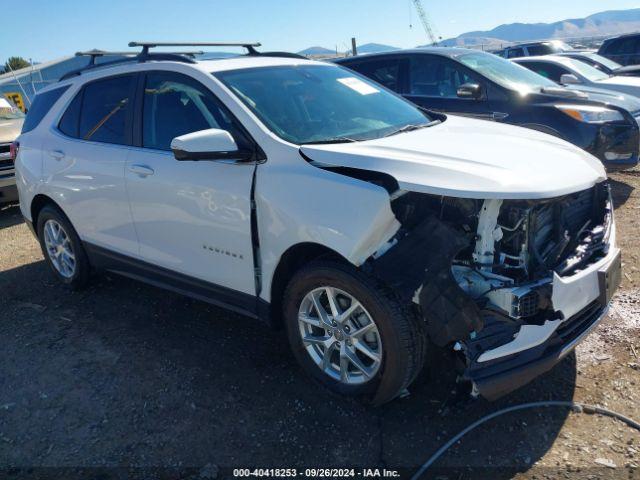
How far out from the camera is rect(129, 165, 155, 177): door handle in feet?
11.6

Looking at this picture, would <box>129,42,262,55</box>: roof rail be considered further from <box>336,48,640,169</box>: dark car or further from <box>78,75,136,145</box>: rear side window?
<box>336,48,640,169</box>: dark car

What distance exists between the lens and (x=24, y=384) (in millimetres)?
3430

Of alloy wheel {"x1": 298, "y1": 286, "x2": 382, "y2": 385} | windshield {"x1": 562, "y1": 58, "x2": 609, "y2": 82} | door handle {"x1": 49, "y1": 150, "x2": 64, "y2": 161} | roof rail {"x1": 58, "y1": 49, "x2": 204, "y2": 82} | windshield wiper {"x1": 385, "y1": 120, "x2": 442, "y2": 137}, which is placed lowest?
alloy wheel {"x1": 298, "y1": 286, "x2": 382, "y2": 385}

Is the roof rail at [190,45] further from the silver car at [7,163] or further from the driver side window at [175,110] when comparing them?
the silver car at [7,163]

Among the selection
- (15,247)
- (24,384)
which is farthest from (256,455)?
(15,247)

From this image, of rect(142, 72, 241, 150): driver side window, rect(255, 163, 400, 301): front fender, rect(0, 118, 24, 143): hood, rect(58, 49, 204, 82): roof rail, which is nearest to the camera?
rect(255, 163, 400, 301): front fender

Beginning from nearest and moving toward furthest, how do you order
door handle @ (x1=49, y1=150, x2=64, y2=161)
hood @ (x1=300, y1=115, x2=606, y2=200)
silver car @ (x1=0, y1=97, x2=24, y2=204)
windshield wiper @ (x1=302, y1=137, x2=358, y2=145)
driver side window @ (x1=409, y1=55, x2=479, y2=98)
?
hood @ (x1=300, y1=115, x2=606, y2=200), windshield wiper @ (x1=302, y1=137, x2=358, y2=145), door handle @ (x1=49, y1=150, x2=64, y2=161), driver side window @ (x1=409, y1=55, x2=479, y2=98), silver car @ (x1=0, y1=97, x2=24, y2=204)

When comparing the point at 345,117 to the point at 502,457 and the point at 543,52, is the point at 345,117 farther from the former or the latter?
the point at 543,52

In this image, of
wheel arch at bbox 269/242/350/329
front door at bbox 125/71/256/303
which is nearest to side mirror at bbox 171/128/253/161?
front door at bbox 125/71/256/303

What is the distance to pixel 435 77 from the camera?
681 centimetres

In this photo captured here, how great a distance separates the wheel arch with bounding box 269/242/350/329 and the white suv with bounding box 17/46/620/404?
0.01 m

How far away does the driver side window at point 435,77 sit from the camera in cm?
662

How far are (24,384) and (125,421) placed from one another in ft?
3.02

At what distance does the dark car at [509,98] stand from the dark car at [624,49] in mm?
10060
